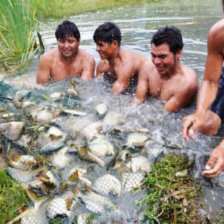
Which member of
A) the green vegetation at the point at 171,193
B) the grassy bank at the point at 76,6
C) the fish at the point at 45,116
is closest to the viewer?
the green vegetation at the point at 171,193

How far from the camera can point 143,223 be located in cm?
170

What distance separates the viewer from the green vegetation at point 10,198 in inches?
70.5

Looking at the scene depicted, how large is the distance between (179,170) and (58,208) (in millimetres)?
924

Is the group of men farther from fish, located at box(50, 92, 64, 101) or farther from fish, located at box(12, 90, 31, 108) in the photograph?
fish, located at box(12, 90, 31, 108)

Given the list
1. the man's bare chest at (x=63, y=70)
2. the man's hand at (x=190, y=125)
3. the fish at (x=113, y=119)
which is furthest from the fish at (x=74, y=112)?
the man's bare chest at (x=63, y=70)

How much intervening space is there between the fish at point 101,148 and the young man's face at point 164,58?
48.9 inches

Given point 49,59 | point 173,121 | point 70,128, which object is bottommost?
point 173,121

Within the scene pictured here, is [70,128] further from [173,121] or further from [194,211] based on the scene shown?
[194,211]

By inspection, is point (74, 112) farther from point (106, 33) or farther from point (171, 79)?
point (106, 33)

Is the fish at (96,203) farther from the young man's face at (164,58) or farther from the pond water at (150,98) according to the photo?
the young man's face at (164,58)

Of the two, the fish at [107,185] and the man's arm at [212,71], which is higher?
the man's arm at [212,71]

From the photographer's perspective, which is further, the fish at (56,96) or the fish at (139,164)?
the fish at (56,96)

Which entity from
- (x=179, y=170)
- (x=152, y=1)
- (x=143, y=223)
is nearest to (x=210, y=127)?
(x=179, y=170)

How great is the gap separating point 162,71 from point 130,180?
1.56 meters
